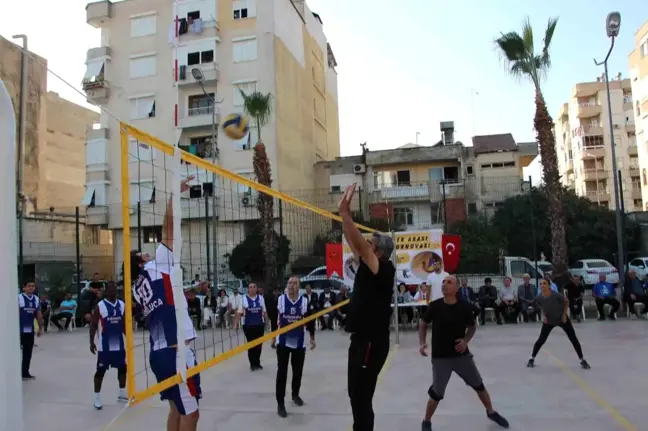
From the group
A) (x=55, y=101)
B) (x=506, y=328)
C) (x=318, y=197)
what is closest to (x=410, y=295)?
(x=506, y=328)

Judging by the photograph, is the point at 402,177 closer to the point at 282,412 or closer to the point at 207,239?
the point at 207,239

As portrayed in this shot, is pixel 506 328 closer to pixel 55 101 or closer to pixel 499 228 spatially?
pixel 499 228

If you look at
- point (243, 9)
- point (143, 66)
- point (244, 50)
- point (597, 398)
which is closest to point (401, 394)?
point (597, 398)

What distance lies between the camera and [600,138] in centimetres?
5366

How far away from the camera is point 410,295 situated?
51.0 ft

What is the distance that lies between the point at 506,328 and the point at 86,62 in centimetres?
3036

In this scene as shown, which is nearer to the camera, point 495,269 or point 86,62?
point 495,269

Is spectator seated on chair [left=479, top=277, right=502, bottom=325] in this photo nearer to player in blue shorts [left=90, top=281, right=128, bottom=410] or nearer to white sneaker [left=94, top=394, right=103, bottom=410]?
player in blue shorts [left=90, top=281, right=128, bottom=410]

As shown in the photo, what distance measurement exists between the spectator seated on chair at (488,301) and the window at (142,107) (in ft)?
Result: 79.6

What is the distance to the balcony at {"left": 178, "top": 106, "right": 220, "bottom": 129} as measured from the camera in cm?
3209

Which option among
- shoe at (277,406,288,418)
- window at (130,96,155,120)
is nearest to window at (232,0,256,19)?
window at (130,96,155,120)

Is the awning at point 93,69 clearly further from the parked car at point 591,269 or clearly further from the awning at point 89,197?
the parked car at point 591,269

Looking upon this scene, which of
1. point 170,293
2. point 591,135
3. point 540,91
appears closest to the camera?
point 170,293

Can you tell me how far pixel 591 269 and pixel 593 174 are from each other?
31683 millimetres
